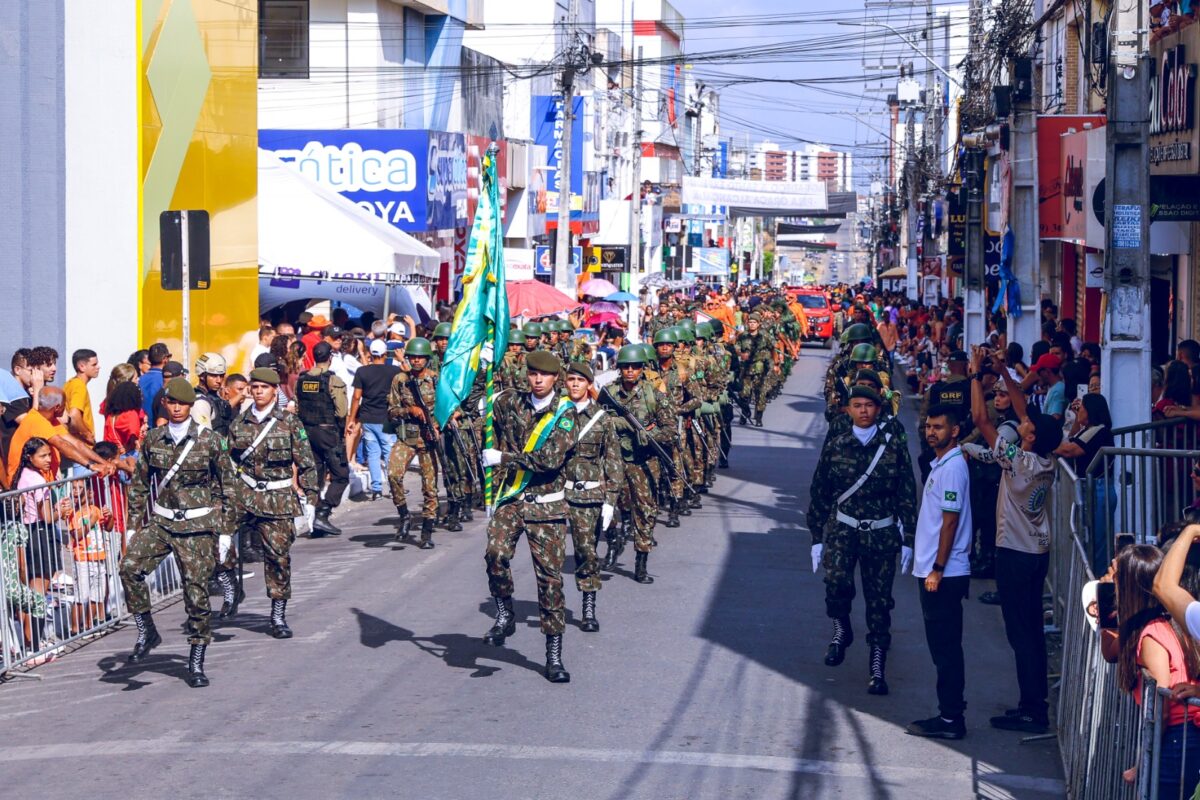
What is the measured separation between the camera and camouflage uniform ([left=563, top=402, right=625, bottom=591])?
34.0ft

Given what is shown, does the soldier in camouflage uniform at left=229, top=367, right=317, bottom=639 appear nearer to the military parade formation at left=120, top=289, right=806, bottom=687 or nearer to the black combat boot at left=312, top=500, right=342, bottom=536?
the military parade formation at left=120, top=289, right=806, bottom=687

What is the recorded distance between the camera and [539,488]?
10.2m

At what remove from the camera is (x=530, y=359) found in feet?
33.6

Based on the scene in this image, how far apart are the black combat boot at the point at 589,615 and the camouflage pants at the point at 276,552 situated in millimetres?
2049

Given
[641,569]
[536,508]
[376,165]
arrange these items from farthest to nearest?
[376,165] → [641,569] → [536,508]

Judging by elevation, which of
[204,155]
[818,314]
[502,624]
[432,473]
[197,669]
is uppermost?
[204,155]

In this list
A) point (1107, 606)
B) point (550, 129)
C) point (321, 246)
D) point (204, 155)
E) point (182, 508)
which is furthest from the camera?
point (550, 129)

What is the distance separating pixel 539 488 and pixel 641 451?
3.74 meters

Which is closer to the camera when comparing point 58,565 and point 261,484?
point 58,565

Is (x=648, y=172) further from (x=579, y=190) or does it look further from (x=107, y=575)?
(x=107, y=575)

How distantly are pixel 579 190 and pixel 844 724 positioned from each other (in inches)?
1833

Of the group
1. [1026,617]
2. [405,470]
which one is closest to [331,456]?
[405,470]

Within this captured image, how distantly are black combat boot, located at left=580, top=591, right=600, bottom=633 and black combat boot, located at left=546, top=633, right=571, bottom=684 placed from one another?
146 centimetres

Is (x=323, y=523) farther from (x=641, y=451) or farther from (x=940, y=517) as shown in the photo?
(x=940, y=517)
